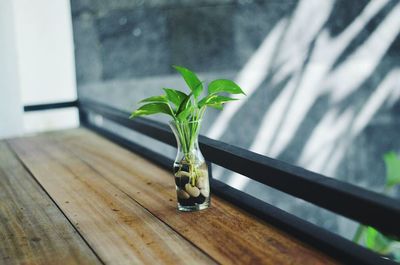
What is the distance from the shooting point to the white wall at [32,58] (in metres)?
2.92

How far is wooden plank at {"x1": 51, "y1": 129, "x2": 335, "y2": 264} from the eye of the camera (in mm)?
1169

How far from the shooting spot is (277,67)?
3385 mm

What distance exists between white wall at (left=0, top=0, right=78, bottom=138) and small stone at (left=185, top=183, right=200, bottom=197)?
179 centimetres

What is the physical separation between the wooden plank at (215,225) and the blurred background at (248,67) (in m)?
1.06

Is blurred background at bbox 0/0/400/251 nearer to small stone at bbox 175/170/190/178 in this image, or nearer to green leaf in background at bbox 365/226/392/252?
green leaf in background at bbox 365/226/392/252

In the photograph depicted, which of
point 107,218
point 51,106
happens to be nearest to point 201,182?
point 107,218

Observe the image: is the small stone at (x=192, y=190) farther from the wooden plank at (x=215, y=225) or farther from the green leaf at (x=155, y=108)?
the green leaf at (x=155, y=108)

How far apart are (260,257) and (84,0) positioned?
2.24 m

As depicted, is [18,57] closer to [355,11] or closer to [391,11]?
[355,11]

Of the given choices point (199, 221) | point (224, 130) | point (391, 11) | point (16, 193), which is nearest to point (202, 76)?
point (224, 130)

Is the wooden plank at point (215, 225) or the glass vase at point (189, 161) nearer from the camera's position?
the wooden plank at point (215, 225)

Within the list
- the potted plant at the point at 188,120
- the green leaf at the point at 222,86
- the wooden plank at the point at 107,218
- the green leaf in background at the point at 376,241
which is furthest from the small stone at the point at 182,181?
the green leaf in background at the point at 376,241

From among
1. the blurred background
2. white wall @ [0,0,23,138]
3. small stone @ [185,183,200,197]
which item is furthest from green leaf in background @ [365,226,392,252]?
white wall @ [0,0,23,138]

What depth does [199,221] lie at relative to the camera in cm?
141
